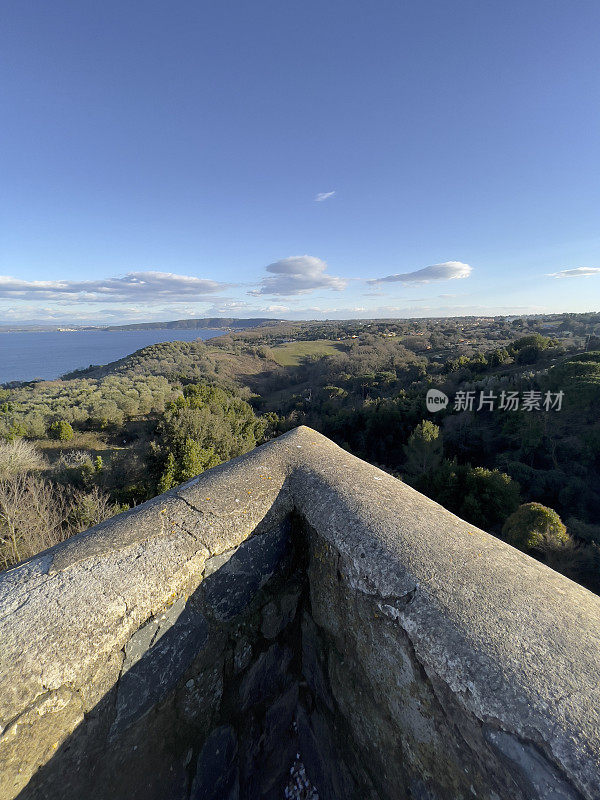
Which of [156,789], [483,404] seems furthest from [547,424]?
[156,789]

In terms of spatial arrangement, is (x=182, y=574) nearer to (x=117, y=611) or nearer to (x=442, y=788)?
(x=117, y=611)

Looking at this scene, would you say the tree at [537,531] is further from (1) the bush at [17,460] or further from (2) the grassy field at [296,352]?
(2) the grassy field at [296,352]

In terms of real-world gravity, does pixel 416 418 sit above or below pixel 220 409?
below

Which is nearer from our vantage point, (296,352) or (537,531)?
(537,531)

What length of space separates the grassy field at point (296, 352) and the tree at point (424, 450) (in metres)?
35.7

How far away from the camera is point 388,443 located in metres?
19.9

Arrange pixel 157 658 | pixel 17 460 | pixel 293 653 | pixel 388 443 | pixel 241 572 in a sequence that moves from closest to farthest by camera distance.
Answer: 1. pixel 157 658
2. pixel 241 572
3. pixel 293 653
4. pixel 17 460
5. pixel 388 443

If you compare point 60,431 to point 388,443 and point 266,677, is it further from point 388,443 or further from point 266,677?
point 266,677

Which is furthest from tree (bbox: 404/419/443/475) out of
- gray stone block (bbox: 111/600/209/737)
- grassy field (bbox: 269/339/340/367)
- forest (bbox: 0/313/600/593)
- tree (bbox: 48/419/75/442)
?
grassy field (bbox: 269/339/340/367)

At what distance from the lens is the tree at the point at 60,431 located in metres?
16.4

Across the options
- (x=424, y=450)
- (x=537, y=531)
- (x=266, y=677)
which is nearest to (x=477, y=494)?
(x=537, y=531)

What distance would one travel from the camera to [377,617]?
63.1 inches

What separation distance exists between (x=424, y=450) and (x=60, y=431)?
18.3 meters

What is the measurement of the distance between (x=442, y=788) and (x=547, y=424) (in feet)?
62.1
